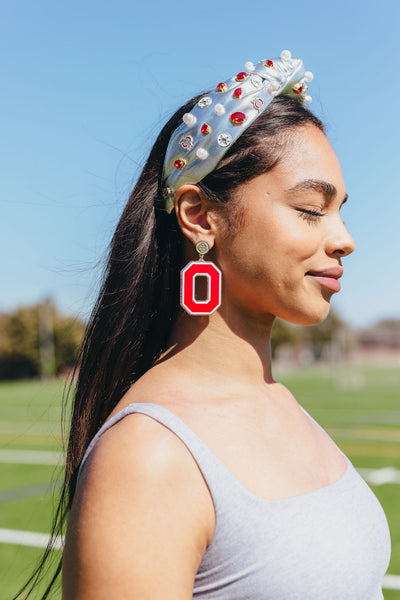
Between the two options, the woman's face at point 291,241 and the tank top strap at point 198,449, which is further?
the woman's face at point 291,241

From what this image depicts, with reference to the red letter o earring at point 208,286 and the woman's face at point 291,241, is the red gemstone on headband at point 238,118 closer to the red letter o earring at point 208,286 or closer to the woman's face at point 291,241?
the woman's face at point 291,241

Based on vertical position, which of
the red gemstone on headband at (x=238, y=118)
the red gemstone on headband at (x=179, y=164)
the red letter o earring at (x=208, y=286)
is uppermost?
the red gemstone on headband at (x=238, y=118)

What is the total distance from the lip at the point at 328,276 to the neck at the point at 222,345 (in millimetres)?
151

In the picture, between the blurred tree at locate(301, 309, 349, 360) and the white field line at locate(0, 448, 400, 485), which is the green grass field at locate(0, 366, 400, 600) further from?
the blurred tree at locate(301, 309, 349, 360)

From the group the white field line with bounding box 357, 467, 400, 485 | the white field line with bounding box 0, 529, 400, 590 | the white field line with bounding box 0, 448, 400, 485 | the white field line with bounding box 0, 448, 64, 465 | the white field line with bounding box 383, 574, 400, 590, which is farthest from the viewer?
the white field line with bounding box 0, 448, 64, 465

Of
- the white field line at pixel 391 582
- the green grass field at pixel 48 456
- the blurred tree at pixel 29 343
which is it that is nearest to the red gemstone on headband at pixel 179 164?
the green grass field at pixel 48 456

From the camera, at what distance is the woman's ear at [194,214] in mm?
1356

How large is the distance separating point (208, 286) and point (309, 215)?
237mm

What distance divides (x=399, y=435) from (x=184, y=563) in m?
11.3

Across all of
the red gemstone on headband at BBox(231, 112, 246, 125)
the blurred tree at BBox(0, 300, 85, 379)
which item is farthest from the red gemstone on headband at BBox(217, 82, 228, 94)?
the blurred tree at BBox(0, 300, 85, 379)

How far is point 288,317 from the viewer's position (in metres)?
1.36

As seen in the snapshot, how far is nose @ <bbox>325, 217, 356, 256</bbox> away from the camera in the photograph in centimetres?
133

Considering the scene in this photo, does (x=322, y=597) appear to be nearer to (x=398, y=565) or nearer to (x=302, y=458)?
(x=302, y=458)

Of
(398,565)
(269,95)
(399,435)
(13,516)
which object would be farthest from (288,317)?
(399,435)
